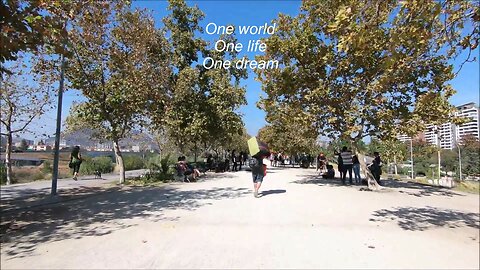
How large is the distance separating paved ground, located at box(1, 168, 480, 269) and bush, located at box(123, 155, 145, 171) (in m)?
23.9

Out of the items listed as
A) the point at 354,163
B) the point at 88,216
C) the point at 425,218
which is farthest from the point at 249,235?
the point at 354,163

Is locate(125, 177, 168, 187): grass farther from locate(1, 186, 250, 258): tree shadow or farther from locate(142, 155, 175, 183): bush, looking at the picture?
locate(1, 186, 250, 258): tree shadow

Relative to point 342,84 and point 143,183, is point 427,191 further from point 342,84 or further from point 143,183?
point 143,183

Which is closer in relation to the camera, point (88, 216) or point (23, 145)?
Answer: point (88, 216)

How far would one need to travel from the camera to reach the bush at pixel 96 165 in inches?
931

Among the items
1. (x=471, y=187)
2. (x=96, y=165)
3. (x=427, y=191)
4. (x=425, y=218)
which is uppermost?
(x=96, y=165)

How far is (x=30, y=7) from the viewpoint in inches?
257

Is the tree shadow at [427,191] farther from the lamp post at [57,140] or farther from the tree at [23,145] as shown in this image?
the tree at [23,145]

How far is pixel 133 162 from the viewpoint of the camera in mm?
34094

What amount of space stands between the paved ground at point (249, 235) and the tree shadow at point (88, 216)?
20mm

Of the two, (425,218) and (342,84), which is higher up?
(342,84)

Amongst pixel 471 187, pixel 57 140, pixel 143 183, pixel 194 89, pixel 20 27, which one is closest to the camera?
pixel 20 27

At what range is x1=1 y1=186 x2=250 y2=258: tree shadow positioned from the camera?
6266mm

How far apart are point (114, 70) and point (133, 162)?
2010 centimetres
